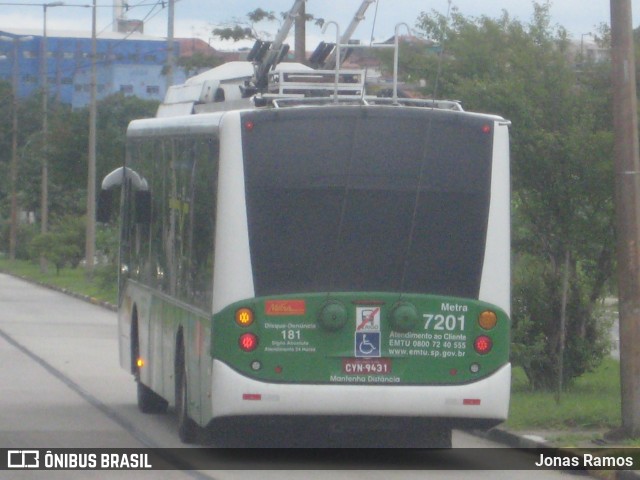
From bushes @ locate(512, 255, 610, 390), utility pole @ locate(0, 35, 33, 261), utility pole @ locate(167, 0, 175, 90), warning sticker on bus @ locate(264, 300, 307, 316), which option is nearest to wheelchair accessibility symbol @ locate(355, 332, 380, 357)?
warning sticker on bus @ locate(264, 300, 307, 316)

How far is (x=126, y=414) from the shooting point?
14.8 metres

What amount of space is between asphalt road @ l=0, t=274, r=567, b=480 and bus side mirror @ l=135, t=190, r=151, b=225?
2.02 m

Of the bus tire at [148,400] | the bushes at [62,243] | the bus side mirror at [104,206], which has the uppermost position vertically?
the bus side mirror at [104,206]

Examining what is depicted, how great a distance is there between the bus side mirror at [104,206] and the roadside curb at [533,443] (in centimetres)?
509

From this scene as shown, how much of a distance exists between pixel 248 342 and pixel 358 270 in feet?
3.29

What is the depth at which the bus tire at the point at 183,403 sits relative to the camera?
12242mm

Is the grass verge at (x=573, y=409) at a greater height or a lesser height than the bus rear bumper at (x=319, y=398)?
lesser

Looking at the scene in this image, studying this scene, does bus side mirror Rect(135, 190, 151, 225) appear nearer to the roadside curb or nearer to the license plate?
the roadside curb

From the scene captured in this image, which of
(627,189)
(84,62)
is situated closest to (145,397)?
(627,189)

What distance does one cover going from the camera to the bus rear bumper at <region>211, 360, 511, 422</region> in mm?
10688

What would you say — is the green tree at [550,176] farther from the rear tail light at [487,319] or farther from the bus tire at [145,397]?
the bus tire at [145,397]

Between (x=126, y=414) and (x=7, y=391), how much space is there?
7.54 feet

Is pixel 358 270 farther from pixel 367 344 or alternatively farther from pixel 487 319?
pixel 487 319

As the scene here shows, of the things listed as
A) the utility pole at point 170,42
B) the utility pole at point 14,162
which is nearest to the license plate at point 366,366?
the utility pole at point 170,42
